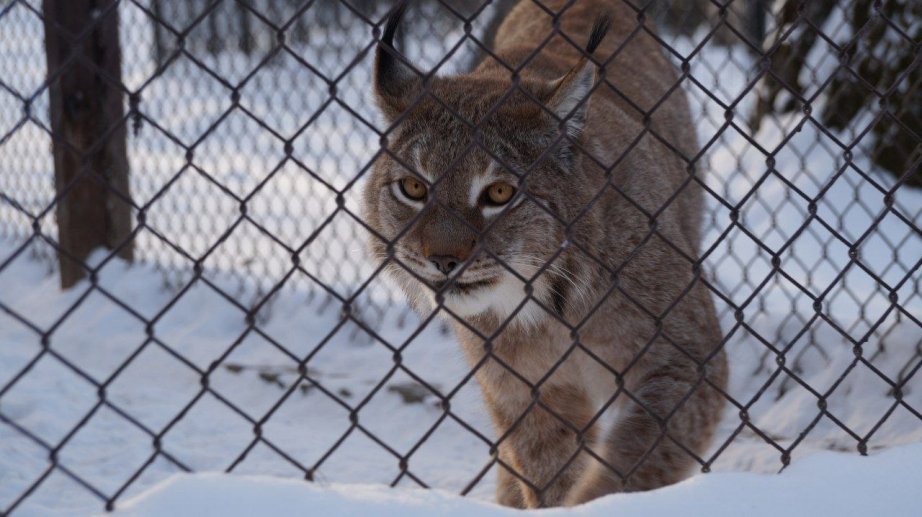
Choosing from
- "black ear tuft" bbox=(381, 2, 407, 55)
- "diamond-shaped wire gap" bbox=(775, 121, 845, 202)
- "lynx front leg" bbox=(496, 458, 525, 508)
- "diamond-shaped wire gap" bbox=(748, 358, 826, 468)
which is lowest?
Result: "lynx front leg" bbox=(496, 458, 525, 508)

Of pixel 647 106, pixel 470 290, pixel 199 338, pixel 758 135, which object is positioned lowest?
pixel 199 338

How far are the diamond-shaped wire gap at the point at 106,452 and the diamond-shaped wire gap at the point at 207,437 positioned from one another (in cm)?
13

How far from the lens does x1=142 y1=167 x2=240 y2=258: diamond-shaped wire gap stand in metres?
6.41

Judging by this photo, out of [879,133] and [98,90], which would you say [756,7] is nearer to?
[879,133]

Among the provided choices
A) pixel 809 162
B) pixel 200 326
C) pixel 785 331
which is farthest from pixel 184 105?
pixel 785 331

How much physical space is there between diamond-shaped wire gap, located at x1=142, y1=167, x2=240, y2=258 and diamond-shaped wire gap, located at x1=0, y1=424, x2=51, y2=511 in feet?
7.78

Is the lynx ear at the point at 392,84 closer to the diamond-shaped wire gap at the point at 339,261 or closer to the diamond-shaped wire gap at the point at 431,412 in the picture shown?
the diamond-shaped wire gap at the point at 431,412

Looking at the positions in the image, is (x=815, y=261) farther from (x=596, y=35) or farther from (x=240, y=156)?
(x=240, y=156)

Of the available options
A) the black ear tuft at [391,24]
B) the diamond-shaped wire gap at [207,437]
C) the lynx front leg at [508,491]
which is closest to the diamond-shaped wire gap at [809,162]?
the lynx front leg at [508,491]

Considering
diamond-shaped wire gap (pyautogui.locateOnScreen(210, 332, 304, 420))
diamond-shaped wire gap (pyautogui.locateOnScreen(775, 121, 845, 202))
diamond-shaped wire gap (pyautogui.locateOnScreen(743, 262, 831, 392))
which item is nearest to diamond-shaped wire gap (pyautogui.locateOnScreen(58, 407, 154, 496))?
diamond-shaped wire gap (pyautogui.locateOnScreen(210, 332, 304, 420))

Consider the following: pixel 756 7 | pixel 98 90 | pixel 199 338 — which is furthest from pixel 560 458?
pixel 756 7

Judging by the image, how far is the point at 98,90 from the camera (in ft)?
17.0

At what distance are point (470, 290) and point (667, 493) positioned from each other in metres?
0.90

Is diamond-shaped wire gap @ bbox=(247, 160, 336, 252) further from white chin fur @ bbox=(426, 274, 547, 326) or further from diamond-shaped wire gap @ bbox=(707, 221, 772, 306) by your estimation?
white chin fur @ bbox=(426, 274, 547, 326)
